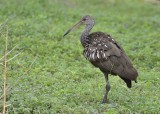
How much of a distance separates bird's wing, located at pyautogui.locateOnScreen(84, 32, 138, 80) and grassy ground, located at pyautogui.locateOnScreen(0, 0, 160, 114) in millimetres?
513

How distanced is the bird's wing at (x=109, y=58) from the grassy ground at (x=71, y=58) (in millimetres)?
513

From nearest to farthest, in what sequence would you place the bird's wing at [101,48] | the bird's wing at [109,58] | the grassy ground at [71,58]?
the grassy ground at [71,58], the bird's wing at [109,58], the bird's wing at [101,48]

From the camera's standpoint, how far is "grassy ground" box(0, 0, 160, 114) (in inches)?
331

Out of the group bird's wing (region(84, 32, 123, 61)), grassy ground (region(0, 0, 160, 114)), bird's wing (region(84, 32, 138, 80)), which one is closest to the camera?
grassy ground (region(0, 0, 160, 114))

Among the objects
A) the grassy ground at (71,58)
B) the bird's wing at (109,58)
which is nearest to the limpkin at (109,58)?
the bird's wing at (109,58)

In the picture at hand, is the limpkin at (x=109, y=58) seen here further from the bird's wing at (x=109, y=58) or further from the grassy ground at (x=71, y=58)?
the grassy ground at (x=71, y=58)

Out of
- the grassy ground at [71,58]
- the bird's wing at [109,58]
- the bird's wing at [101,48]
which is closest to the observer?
the grassy ground at [71,58]

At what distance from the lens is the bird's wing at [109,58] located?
863 cm

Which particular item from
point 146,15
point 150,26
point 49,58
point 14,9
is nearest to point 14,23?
point 14,9

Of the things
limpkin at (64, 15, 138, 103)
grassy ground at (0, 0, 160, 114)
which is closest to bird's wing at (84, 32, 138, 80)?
limpkin at (64, 15, 138, 103)

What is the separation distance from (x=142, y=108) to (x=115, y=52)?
1.01 metres

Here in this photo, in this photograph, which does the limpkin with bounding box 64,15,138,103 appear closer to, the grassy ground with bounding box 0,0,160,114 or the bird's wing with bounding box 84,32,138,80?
the bird's wing with bounding box 84,32,138,80

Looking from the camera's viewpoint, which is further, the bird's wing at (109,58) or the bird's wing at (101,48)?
the bird's wing at (101,48)

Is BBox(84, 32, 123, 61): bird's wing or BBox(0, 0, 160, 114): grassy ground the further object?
BBox(84, 32, 123, 61): bird's wing
